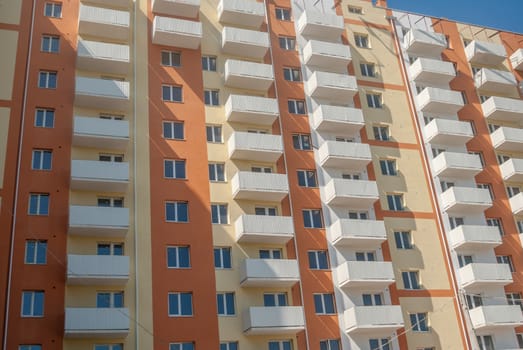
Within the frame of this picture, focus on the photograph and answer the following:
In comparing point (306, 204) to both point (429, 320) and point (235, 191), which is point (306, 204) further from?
point (429, 320)

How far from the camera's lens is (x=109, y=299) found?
36.5m

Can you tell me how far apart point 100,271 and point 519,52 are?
43.3m

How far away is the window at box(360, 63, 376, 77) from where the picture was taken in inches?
2032

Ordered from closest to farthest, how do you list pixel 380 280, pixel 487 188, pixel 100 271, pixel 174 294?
pixel 100 271, pixel 174 294, pixel 380 280, pixel 487 188

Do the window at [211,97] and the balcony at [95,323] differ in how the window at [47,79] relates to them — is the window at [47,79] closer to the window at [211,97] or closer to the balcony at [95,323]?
the window at [211,97]

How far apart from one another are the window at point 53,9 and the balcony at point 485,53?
115 feet

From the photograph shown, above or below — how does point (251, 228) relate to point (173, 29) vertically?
below

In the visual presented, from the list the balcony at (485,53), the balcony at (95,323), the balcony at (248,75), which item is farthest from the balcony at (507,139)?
the balcony at (95,323)

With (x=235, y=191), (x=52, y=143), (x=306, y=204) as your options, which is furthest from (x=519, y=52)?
(x=52, y=143)

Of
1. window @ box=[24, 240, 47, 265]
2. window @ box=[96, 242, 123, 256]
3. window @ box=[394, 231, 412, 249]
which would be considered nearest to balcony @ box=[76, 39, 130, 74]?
window @ box=[96, 242, 123, 256]

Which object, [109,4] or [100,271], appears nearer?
[100,271]

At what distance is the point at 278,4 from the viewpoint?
5184 centimetres

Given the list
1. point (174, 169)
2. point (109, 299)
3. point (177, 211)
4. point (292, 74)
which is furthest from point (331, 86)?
point (109, 299)

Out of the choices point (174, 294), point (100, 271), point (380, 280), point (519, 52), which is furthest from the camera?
point (519, 52)
